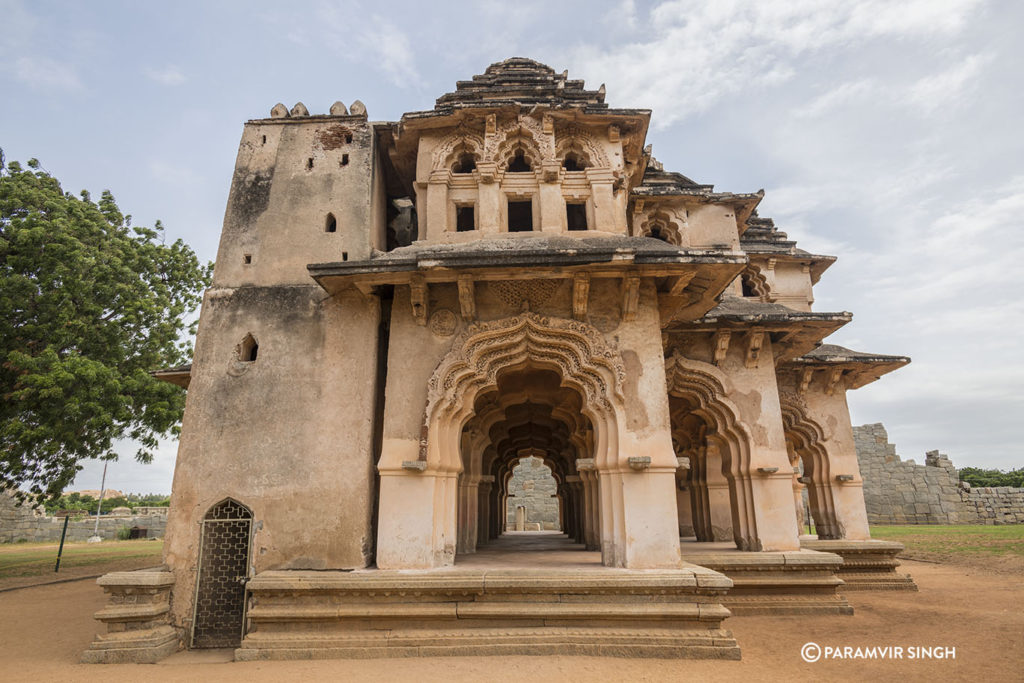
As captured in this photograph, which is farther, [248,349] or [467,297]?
[248,349]

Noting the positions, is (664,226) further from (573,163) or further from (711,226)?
(573,163)

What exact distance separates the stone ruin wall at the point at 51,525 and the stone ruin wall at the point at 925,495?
3788 centimetres

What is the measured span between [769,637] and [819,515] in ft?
22.0

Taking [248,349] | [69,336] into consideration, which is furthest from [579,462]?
[69,336]

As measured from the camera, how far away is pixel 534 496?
1107 inches

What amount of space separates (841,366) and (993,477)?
29.3 m

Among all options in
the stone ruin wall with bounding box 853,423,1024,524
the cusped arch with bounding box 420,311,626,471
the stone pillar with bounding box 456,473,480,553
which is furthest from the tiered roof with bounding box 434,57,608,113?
the stone ruin wall with bounding box 853,423,1024,524

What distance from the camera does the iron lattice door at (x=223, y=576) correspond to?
7.93m

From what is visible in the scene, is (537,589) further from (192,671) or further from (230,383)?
(230,383)

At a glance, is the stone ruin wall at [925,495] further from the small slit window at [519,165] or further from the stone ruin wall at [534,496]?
the small slit window at [519,165]

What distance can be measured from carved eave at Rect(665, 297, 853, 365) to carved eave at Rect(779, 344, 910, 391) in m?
1.43

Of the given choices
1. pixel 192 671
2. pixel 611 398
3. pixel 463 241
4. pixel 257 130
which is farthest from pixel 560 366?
pixel 257 130

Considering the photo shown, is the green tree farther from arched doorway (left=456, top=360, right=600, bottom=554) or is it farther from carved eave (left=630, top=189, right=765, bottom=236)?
carved eave (left=630, top=189, right=765, bottom=236)

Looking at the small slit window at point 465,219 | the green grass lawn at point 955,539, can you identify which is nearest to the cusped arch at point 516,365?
the small slit window at point 465,219
